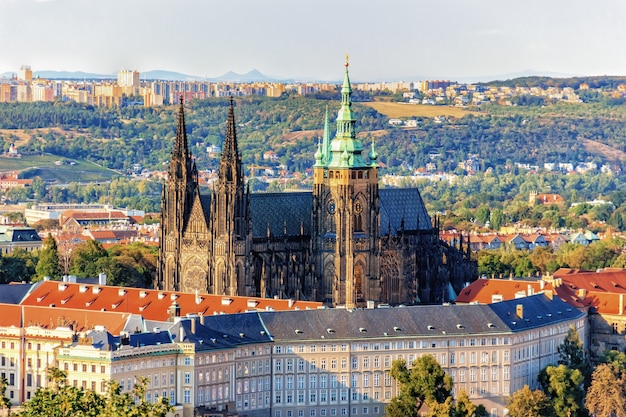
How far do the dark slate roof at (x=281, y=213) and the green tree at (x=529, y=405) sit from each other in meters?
34.4

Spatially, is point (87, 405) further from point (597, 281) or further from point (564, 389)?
point (597, 281)

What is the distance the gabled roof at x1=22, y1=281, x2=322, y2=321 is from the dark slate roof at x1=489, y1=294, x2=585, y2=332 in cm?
1276

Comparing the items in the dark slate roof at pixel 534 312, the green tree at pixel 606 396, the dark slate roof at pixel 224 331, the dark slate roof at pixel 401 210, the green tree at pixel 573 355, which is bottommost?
the green tree at pixel 606 396

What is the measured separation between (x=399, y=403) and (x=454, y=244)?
51.6m

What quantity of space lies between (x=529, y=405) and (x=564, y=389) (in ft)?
19.8

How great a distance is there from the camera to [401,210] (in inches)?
6718

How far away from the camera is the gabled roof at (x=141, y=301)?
142 m

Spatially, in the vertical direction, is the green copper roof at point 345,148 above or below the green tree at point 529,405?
above

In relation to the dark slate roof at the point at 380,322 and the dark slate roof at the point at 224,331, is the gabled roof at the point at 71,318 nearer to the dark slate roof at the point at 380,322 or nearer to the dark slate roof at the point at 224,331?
the dark slate roof at the point at 224,331

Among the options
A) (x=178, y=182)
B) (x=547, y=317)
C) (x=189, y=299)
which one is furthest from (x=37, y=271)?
(x=547, y=317)

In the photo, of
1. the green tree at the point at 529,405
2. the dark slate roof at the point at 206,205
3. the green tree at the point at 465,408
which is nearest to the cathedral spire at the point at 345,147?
the dark slate roof at the point at 206,205

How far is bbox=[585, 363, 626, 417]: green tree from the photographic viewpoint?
134250 millimetres

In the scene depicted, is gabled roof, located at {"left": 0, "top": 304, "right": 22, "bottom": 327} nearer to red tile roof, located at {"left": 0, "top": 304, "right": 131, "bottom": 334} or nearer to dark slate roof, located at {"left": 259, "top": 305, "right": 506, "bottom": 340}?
red tile roof, located at {"left": 0, "top": 304, "right": 131, "bottom": 334}

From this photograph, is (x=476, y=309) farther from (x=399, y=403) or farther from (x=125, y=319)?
(x=125, y=319)
